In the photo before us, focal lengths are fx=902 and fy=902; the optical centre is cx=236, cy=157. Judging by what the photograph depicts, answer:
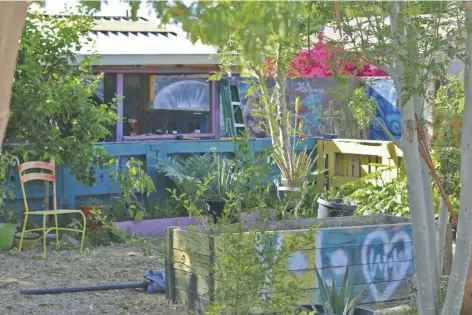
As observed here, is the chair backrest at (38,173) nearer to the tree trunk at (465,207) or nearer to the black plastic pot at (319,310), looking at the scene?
the black plastic pot at (319,310)

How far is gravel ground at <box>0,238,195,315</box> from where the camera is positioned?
7.26m

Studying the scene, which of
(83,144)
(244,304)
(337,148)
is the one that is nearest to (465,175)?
(244,304)

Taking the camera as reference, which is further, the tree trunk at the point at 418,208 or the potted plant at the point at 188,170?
the potted plant at the point at 188,170

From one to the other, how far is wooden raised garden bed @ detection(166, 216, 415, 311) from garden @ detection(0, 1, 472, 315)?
0.01 meters

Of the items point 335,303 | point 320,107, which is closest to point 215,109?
point 320,107

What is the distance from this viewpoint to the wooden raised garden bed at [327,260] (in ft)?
22.4

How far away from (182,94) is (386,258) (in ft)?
23.9

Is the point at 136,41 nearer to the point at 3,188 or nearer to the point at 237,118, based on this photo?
the point at 237,118

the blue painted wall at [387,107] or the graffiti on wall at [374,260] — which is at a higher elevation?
the blue painted wall at [387,107]

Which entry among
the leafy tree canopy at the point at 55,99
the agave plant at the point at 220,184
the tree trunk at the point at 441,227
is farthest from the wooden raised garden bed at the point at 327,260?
the leafy tree canopy at the point at 55,99

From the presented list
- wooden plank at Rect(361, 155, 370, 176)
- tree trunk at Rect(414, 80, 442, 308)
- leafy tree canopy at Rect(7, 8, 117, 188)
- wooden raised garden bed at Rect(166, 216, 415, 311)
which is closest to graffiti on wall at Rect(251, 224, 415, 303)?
wooden raised garden bed at Rect(166, 216, 415, 311)

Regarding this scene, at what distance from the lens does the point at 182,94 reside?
46.3ft

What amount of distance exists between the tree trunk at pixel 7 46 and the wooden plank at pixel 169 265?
4.50 m

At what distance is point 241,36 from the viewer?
2.60 meters
